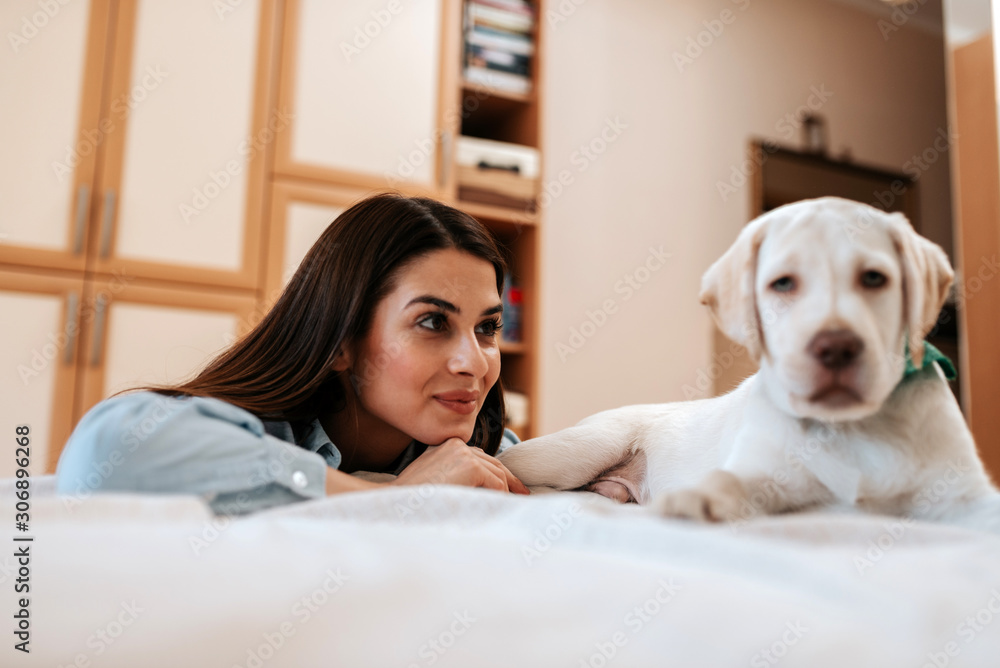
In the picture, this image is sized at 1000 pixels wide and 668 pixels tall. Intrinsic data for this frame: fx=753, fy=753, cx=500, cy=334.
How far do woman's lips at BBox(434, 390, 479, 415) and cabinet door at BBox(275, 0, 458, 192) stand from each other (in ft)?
5.09

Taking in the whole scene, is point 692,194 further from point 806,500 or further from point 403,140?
Result: point 806,500

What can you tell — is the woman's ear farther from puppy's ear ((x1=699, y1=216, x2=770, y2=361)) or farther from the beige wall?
the beige wall

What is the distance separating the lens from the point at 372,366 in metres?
1.27

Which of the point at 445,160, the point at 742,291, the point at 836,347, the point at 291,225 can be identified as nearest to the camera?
the point at 836,347

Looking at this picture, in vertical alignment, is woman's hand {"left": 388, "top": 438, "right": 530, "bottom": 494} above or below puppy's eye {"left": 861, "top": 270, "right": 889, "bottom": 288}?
below

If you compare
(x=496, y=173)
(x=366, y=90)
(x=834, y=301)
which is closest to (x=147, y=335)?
(x=366, y=90)

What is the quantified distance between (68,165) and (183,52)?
51 centimetres

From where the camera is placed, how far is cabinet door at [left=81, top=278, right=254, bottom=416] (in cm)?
220

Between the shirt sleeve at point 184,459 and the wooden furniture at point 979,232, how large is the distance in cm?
270

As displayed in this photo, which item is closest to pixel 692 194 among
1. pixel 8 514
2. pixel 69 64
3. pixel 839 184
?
pixel 839 184

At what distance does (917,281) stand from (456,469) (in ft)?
2.01

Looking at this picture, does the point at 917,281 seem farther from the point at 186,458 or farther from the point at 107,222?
the point at 107,222

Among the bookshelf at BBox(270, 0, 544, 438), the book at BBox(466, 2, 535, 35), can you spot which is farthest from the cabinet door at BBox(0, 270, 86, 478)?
the book at BBox(466, 2, 535, 35)

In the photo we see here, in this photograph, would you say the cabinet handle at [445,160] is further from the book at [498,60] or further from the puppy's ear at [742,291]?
the puppy's ear at [742,291]
